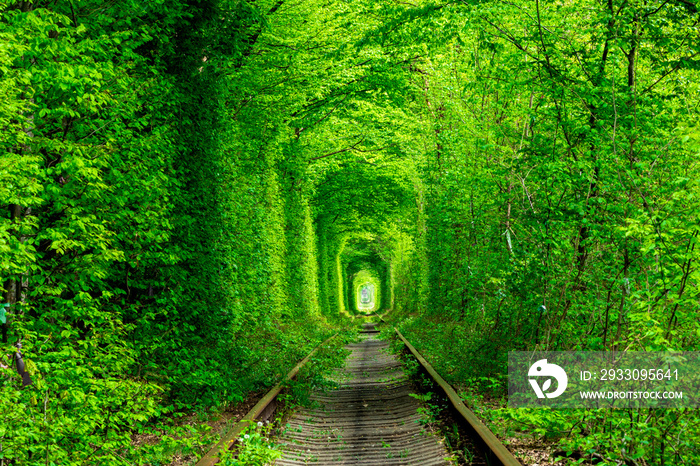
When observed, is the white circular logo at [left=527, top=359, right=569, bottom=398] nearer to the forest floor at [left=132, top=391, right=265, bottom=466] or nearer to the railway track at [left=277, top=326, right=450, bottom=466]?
the railway track at [left=277, top=326, right=450, bottom=466]

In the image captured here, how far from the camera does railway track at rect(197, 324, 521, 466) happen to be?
6.00m

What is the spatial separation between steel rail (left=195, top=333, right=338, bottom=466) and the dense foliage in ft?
1.86

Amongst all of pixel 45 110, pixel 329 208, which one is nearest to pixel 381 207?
pixel 329 208

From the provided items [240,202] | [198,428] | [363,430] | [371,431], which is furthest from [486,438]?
[240,202]

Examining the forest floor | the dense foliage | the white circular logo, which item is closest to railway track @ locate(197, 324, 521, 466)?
the forest floor

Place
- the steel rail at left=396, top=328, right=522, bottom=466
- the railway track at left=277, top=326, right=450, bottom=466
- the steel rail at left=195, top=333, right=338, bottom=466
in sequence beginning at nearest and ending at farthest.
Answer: the steel rail at left=396, top=328, right=522, bottom=466, the steel rail at left=195, top=333, right=338, bottom=466, the railway track at left=277, top=326, right=450, bottom=466

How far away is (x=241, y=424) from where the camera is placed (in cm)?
726

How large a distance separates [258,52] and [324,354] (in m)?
8.09

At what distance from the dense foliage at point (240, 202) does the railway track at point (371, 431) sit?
0.60m

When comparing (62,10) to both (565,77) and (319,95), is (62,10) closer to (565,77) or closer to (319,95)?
(565,77)

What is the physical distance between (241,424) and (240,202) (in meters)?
5.15

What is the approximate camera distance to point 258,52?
13.0m

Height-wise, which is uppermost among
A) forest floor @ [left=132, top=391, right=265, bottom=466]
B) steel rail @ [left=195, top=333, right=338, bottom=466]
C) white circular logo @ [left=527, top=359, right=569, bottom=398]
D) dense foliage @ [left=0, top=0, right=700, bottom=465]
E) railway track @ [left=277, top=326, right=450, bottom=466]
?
dense foliage @ [left=0, top=0, right=700, bottom=465]

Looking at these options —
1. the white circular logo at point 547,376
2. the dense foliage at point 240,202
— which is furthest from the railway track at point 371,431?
the white circular logo at point 547,376
